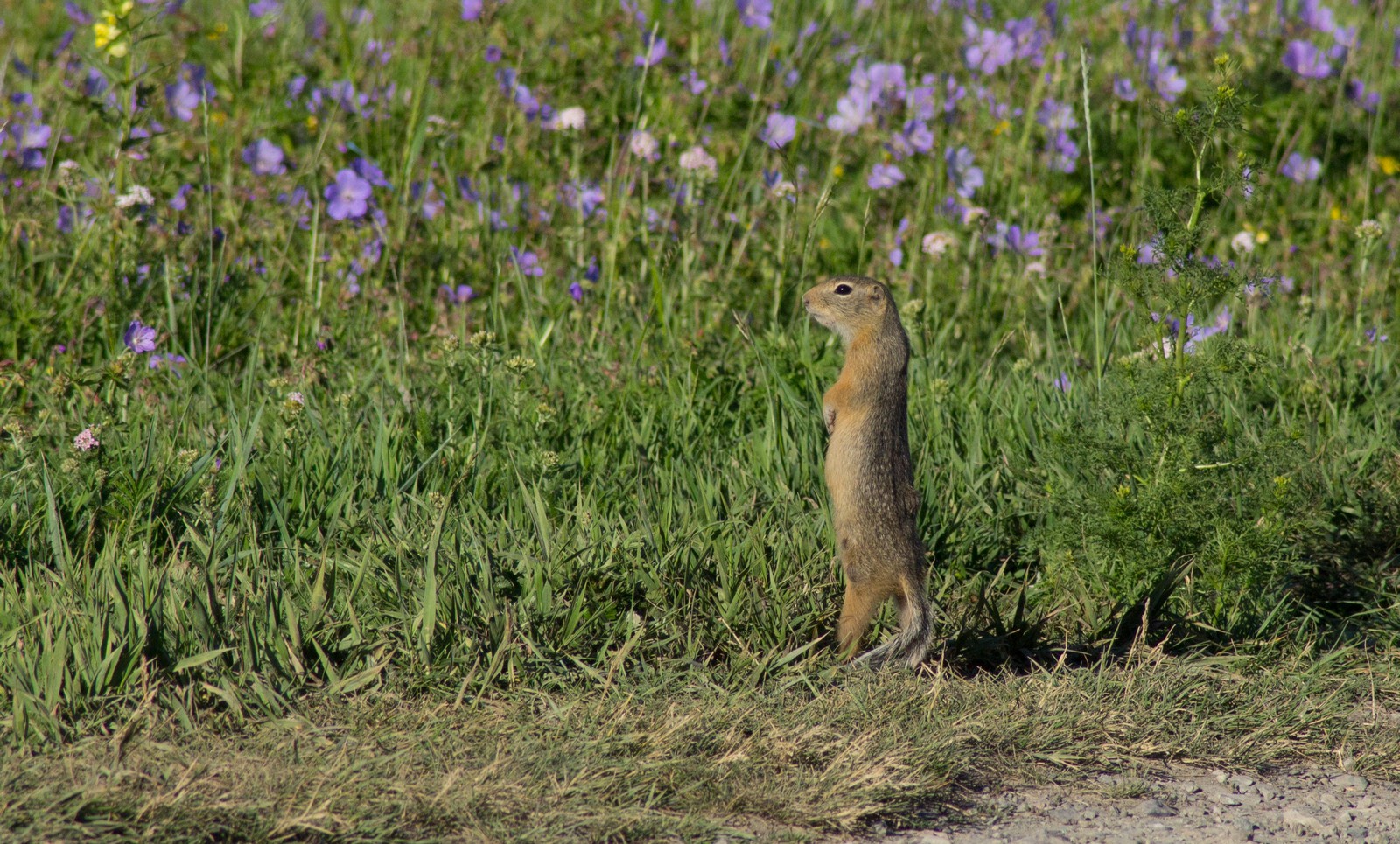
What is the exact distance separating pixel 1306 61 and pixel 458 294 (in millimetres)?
4354

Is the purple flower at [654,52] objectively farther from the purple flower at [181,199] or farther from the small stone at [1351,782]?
the small stone at [1351,782]

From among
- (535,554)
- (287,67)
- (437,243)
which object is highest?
(287,67)

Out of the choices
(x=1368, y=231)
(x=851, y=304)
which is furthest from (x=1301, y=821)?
(x=1368, y=231)

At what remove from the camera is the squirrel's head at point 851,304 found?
3.54 m

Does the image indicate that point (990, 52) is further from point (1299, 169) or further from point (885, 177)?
point (1299, 169)

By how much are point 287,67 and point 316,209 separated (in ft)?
5.37

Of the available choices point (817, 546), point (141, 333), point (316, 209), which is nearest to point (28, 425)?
point (141, 333)

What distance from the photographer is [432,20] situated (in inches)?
267

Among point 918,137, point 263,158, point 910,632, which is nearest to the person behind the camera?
point 910,632

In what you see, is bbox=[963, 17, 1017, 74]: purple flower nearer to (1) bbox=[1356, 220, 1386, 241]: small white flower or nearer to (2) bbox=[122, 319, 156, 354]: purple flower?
(1) bbox=[1356, 220, 1386, 241]: small white flower

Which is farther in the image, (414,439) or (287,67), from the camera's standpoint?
(287,67)

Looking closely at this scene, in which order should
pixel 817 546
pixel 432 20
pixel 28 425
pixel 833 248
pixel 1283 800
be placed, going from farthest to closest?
pixel 432 20 → pixel 833 248 → pixel 28 425 → pixel 817 546 → pixel 1283 800

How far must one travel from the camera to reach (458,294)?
518 centimetres

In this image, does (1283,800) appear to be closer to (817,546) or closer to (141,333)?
(817,546)
